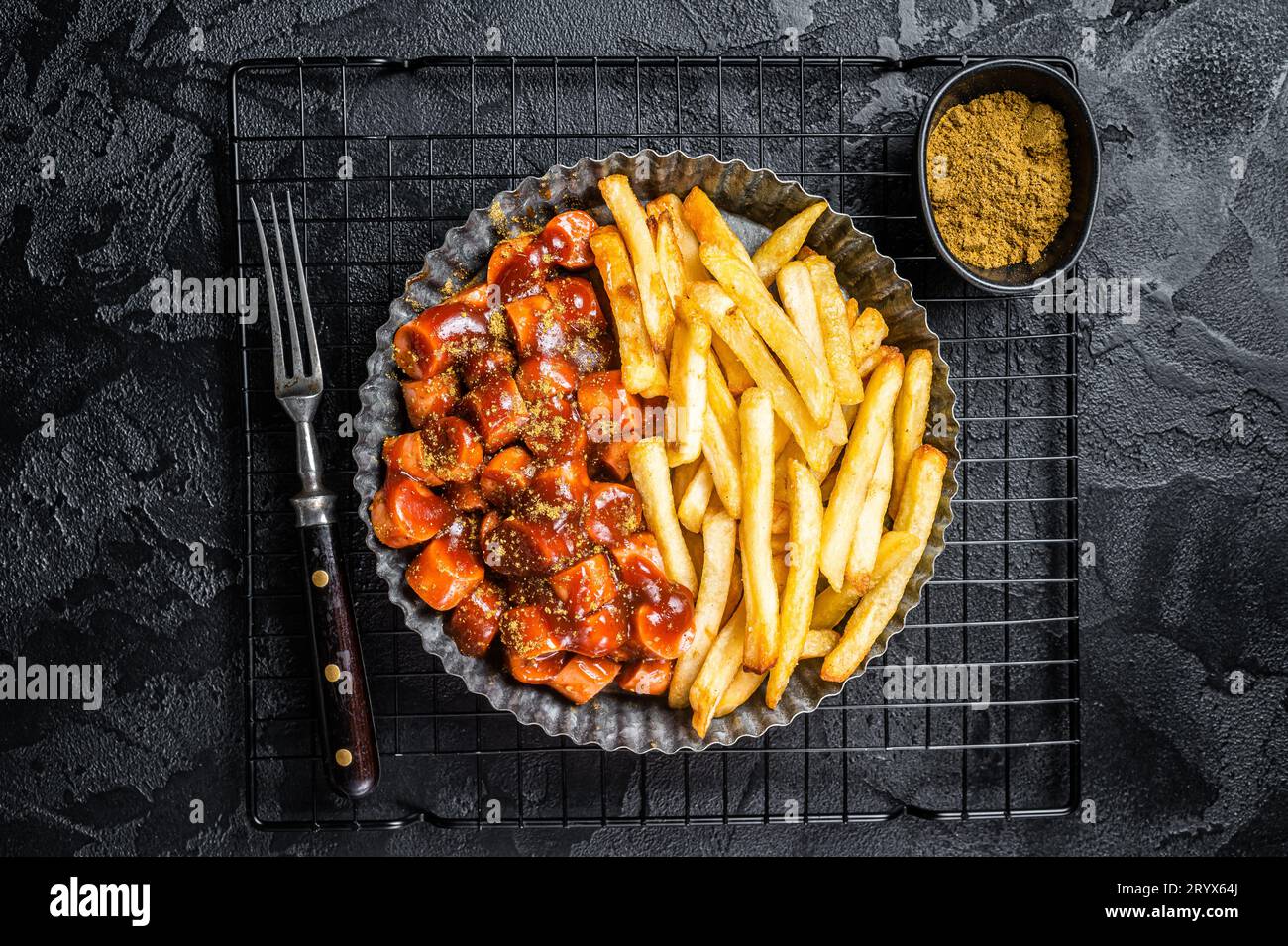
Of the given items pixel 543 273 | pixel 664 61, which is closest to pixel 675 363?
Result: pixel 543 273

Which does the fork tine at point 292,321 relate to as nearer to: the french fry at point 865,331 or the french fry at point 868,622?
the french fry at point 865,331

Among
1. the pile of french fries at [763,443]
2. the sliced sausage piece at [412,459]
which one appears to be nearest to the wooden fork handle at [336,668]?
the sliced sausage piece at [412,459]

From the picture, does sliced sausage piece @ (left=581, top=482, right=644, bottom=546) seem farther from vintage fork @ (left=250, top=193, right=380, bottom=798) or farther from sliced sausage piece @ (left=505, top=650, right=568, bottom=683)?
vintage fork @ (left=250, top=193, right=380, bottom=798)

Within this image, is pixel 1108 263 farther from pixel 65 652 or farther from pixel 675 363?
pixel 65 652

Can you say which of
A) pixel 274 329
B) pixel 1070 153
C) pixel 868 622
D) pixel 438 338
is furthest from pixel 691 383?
pixel 1070 153

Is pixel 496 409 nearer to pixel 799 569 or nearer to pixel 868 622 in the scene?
pixel 799 569

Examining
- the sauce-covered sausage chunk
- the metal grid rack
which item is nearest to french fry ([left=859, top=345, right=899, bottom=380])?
the metal grid rack
